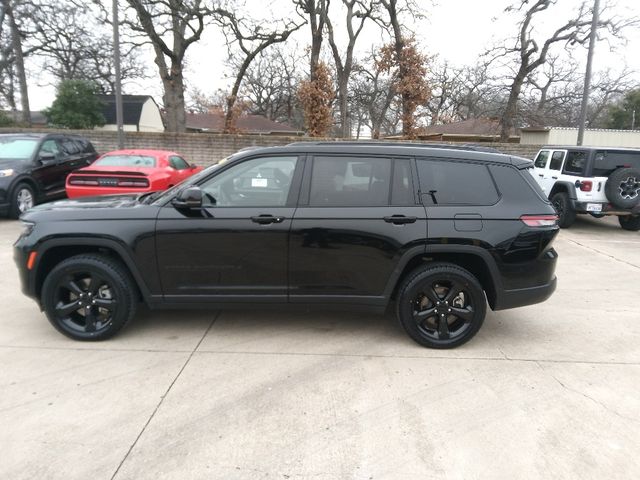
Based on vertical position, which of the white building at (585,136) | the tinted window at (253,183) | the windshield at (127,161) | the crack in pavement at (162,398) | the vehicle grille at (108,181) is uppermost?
the white building at (585,136)

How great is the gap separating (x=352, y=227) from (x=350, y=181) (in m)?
0.42

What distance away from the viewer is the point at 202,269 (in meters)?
3.65

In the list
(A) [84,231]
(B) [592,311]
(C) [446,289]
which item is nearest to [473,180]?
(C) [446,289]

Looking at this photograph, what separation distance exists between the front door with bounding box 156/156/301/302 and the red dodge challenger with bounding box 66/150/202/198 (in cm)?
502

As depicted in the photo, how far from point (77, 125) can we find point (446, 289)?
27.0 meters

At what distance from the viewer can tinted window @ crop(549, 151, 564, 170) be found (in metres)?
9.83

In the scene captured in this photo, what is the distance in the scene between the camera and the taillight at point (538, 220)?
11.9ft

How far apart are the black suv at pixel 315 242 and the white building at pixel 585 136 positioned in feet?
88.2

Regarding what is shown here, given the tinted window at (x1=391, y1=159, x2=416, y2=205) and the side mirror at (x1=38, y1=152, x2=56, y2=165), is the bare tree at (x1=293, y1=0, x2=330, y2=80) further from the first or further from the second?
the tinted window at (x1=391, y1=159, x2=416, y2=205)

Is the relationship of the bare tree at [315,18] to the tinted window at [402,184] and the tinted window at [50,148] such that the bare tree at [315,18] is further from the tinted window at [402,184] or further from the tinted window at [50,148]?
the tinted window at [402,184]

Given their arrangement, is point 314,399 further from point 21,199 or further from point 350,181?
point 21,199

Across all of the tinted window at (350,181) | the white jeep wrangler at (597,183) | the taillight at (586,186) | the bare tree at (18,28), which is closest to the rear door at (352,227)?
the tinted window at (350,181)

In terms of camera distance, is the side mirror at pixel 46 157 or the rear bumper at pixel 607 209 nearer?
the rear bumper at pixel 607 209

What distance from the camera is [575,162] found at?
9.35 metres
